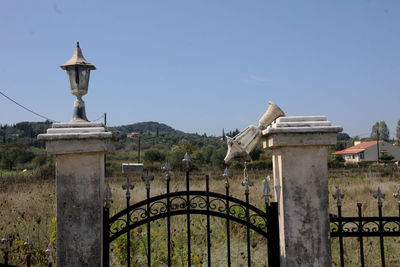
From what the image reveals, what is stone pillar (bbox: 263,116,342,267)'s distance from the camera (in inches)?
117

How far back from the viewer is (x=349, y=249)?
6125 mm

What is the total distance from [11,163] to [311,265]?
41848mm

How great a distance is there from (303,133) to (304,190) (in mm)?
529

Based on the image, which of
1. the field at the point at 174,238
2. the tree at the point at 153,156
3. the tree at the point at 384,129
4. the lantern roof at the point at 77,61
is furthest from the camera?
the tree at the point at 384,129

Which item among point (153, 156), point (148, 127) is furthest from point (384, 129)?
point (153, 156)

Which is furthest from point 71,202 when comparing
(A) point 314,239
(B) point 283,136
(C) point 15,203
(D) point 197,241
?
(C) point 15,203

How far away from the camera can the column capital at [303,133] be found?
9.75ft

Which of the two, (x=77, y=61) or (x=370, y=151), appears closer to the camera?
(x=77, y=61)

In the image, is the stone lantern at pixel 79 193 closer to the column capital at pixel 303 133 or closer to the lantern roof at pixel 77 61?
the lantern roof at pixel 77 61

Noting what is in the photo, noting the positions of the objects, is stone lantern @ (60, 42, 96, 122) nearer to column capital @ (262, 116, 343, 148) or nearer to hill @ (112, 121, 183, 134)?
column capital @ (262, 116, 343, 148)

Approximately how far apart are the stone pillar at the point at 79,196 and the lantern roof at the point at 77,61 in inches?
27.8

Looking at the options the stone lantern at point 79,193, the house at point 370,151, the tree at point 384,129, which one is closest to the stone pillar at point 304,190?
the stone lantern at point 79,193

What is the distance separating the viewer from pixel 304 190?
9.89ft

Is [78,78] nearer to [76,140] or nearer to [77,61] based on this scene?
[77,61]
